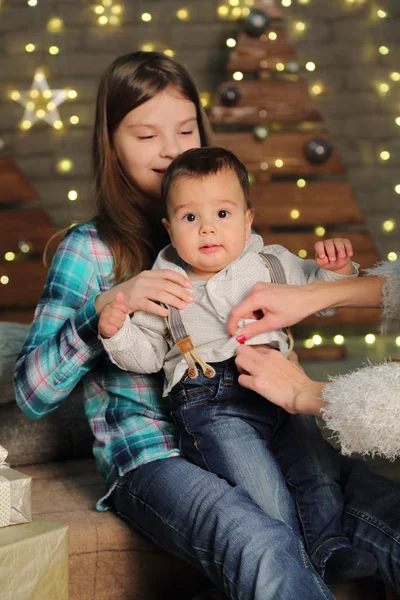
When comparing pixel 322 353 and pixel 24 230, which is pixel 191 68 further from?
pixel 322 353

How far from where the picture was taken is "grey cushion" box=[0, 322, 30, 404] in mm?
2197

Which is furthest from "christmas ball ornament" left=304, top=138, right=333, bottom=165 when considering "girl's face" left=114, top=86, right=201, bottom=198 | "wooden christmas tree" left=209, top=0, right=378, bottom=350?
"girl's face" left=114, top=86, right=201, bottom=198

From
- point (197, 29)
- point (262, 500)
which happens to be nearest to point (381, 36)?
point (197, 29)

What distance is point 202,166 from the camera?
5.15 feet

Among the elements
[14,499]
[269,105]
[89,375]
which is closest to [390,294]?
[89,375]

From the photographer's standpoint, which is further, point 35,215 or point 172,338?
point 35,215

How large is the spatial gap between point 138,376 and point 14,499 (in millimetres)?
450

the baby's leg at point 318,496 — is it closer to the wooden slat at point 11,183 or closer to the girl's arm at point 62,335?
the girl's arm at point 62,335

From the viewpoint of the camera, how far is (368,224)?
12.5ft

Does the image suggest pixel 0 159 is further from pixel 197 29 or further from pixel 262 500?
pixel 262 500

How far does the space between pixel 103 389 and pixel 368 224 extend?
2.35 m

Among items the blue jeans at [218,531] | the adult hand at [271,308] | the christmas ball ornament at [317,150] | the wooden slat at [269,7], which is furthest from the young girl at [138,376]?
the wooden slat at [269,7]

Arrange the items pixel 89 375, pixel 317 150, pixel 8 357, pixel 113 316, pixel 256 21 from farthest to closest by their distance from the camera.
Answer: pixel 317 150, pixel 256 21, pixel 8 357, pixel 89 375, pixel 113 316

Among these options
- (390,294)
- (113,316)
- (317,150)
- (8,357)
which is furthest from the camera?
(317,150)
